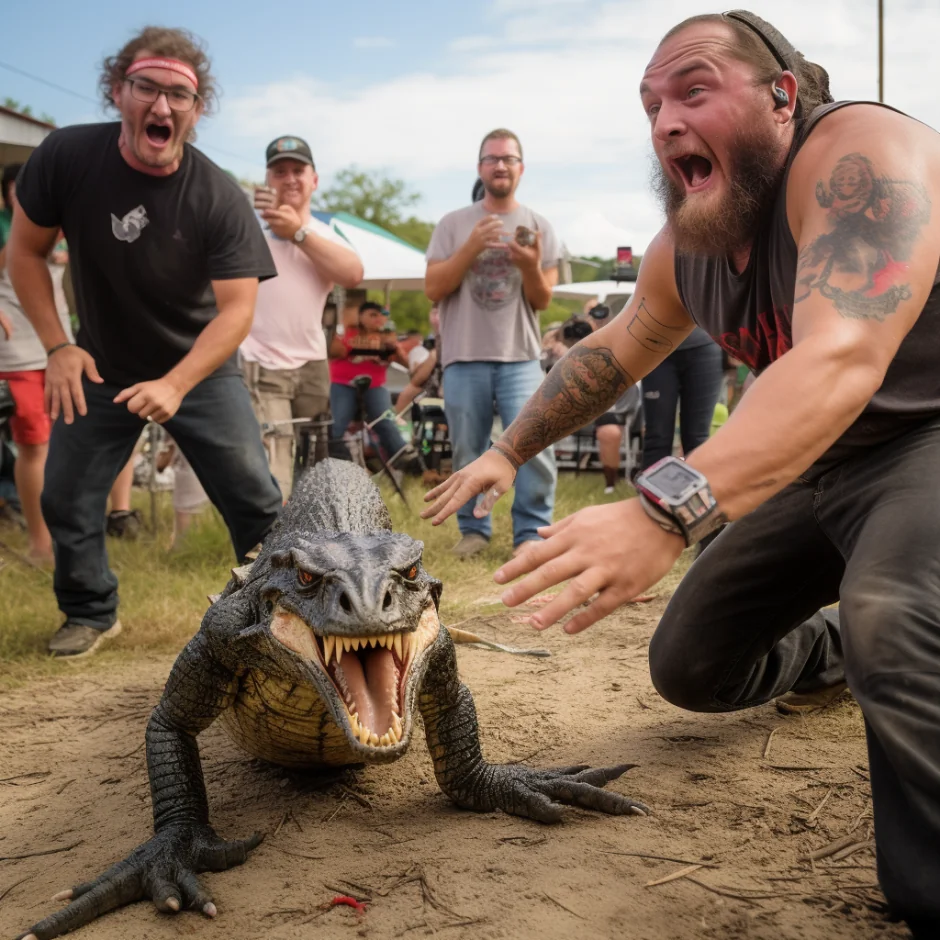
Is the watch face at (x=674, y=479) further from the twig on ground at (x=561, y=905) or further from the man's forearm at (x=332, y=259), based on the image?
the man's forearm at (x=332, y=259)

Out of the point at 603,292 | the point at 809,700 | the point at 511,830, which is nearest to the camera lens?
the point at 511,830

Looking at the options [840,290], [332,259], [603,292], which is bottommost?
[840,290]

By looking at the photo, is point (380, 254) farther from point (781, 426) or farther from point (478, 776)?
point (781, 426)

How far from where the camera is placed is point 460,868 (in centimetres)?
235

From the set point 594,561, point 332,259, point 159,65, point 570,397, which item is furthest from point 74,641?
point 594,561

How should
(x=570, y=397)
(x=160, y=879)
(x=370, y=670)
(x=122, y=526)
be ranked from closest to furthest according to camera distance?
(x=370, y=670), (x=160, y=879), (x=570, y=397), (x=122, y=526)

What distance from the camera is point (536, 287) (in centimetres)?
600

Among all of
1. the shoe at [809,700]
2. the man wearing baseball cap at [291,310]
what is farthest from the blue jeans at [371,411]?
the shoe at [809,700]

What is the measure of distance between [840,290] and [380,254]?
1199cm

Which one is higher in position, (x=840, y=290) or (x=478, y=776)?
(x=840, y=290)

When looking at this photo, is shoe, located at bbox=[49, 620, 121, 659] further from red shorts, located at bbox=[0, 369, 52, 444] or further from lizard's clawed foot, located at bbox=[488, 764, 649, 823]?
lizard's clawed foot, located at bbox=[488, 764, 649, 823]

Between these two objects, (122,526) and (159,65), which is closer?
(159,65)

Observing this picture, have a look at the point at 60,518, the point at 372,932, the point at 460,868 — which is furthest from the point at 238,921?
the point at 60,518

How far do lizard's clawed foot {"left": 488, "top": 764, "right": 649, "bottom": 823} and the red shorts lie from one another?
4.13 meters
